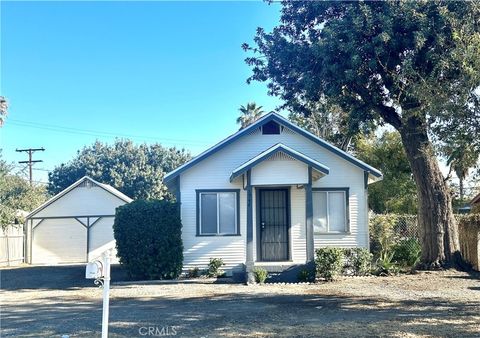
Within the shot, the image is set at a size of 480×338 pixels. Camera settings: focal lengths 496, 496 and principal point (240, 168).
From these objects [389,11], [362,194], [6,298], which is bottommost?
[6,298]

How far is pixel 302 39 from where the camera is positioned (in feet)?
54.7

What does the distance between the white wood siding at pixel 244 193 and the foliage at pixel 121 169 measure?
1117 inches

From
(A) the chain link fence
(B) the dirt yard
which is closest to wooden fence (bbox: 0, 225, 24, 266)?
(B) the dirt yard

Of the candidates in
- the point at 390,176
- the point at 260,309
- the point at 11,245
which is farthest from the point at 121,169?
the point at 260,309

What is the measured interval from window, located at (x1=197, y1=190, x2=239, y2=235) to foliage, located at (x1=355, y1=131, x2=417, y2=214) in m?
10.6

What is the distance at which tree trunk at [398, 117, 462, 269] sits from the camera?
53.2 ft

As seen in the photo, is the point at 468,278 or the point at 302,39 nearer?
the point at 468,278

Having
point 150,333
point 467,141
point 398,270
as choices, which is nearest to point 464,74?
point 467,141

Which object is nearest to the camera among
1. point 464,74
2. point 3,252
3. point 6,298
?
point 464,74

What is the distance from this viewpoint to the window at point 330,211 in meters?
17.5

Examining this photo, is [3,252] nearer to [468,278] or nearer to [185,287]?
[185,287]

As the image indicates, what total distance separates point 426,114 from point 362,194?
7453 mm

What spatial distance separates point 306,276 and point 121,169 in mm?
33582

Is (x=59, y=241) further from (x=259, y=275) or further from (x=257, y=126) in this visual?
(x=259, y=275)
